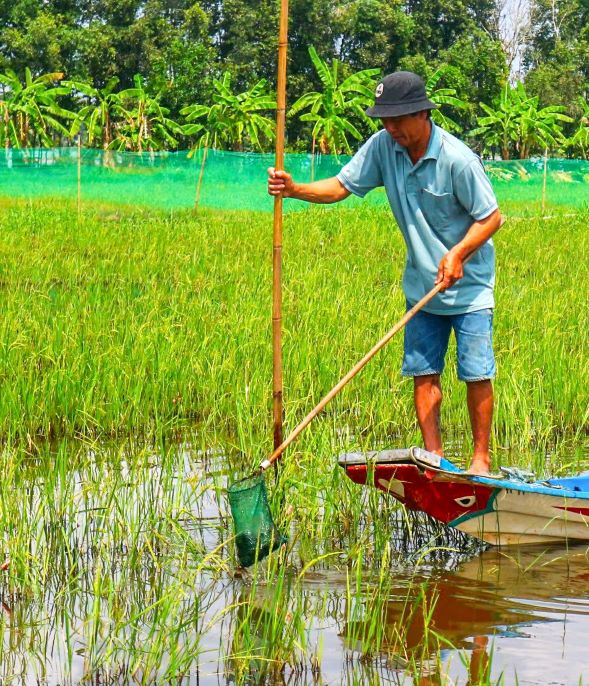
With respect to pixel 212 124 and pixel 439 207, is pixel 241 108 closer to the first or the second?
pixel 212 124

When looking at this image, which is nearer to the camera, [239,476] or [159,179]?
[239,476]

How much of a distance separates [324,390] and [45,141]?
22615 mm

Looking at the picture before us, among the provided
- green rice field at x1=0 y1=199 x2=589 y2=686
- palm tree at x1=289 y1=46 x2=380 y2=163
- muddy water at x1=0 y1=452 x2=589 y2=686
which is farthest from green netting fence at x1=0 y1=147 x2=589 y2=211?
muddy water at x1=0 y1=452 x2=589 y2=686

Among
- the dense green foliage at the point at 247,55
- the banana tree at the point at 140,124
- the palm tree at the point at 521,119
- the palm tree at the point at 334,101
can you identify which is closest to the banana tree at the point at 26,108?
the banana tree at the point at 140,124

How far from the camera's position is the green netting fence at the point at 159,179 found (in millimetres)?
17500

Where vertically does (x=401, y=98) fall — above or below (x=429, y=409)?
above

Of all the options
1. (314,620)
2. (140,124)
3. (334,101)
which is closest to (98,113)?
(140,124)

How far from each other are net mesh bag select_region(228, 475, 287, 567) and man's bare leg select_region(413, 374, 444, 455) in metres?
0.88

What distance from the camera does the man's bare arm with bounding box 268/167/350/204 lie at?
3639 millimetres

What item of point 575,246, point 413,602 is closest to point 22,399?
point 413,602

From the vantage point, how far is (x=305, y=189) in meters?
3.87

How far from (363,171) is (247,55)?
30.8m

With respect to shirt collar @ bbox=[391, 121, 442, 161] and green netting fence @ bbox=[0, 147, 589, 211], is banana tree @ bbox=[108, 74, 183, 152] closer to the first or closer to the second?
green netting fence @ bbox=[0, 147, 589, 211]

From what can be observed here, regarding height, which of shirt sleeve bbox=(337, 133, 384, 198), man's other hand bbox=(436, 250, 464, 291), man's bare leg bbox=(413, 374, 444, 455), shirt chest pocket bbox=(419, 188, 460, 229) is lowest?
man's bare leg bbox=(413, 374, 444, 455)
